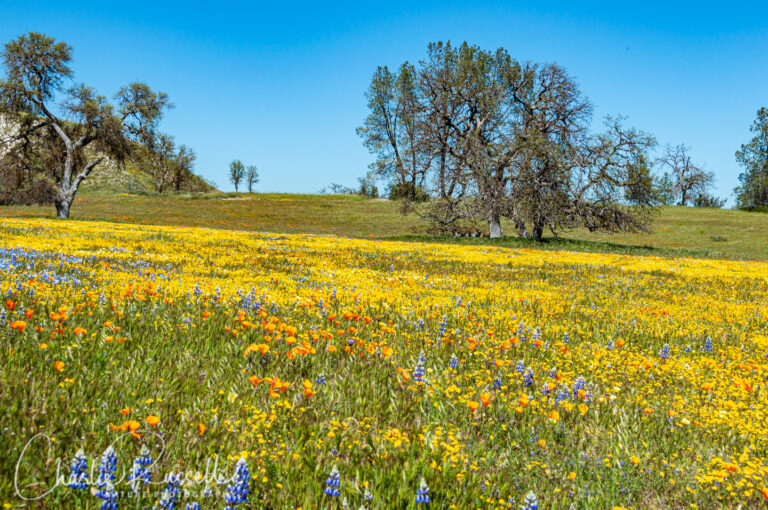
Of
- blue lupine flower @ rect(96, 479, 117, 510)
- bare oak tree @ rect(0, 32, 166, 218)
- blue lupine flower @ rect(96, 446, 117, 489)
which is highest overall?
bare oak tree @ rect(0, 32, 166, 218)

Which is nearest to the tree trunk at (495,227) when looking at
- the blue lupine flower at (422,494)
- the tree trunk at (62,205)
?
the blue lupine flower at (422,494)

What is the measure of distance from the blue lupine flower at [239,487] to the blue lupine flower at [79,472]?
0.66 m

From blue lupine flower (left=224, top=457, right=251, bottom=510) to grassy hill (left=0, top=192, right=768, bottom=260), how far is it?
2783 cm

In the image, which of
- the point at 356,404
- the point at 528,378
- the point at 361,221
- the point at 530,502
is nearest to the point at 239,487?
the point at 356,404

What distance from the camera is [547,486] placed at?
258 centimetres

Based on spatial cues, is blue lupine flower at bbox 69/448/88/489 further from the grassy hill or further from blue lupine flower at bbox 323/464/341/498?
the grassy hill

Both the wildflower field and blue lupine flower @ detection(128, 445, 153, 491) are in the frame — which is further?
the wildflower field

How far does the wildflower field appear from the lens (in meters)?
2.27

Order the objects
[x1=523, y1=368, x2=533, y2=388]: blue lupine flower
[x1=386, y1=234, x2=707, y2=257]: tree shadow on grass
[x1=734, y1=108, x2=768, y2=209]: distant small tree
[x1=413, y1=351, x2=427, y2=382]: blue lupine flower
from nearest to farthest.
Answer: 1. [x1=413, y1=351, x2=427, y2=382]: blue lupine flower
2. [x1=523, y1=368, x2=533, y2=388]: blue lupine flower
3. [x1=386, y1=234, x2=707, y2=257]: tree shadow on grass
4. [x1=734, y1=108, x2=768, y2=209]: distant small tree

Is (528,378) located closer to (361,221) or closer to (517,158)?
(517,158)

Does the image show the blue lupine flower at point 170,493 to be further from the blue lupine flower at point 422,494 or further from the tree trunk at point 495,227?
the tree trunk at point 495,227

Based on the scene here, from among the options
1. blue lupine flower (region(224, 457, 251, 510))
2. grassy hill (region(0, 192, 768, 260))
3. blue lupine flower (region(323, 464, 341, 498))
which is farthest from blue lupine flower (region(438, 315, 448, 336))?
grassy hill (region(0, 192, 768, 260))

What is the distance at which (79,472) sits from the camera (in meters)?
2.07

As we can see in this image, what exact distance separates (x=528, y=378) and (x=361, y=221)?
52.6 metres
